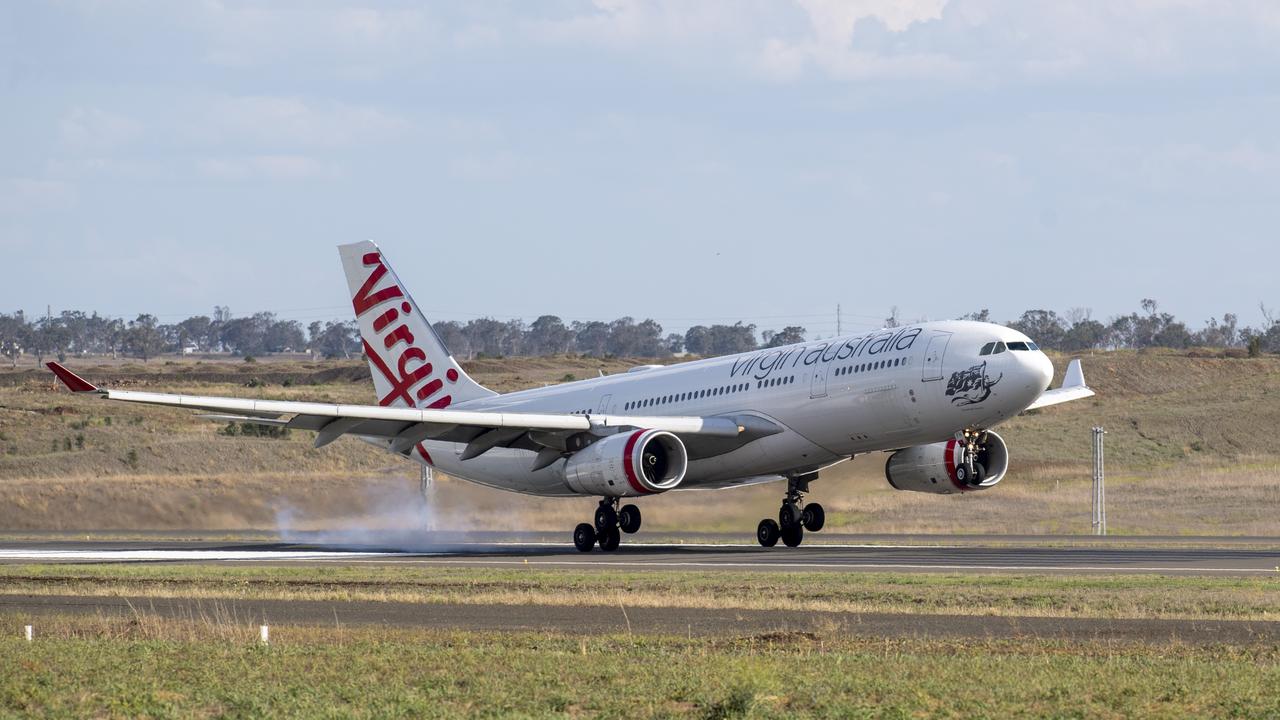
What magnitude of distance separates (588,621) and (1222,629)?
7.95 m

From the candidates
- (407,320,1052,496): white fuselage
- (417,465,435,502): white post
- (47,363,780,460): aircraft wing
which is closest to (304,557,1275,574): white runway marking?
(47,363,780,460): aircraft wing

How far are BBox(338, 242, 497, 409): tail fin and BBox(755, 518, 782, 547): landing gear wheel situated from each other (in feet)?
35.1

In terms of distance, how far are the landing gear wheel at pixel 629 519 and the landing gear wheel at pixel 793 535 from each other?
3.86 meters

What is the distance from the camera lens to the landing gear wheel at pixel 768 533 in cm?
4322

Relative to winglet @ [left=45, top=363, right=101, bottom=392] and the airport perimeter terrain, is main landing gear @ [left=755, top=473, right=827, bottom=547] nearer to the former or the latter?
the airport perimeter terrain

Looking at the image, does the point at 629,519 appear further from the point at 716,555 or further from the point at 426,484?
the point at 426,484

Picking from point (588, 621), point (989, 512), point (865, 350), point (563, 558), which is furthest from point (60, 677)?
point (989, 512)

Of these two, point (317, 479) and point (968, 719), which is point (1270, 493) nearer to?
point (317, 479)

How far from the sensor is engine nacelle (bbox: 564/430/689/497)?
39344 millimetres

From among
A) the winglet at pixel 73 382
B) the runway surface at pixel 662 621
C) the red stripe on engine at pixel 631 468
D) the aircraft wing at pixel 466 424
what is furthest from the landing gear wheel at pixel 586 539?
the runway surface at pixel 662 621

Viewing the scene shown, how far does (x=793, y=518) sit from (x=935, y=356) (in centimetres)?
714

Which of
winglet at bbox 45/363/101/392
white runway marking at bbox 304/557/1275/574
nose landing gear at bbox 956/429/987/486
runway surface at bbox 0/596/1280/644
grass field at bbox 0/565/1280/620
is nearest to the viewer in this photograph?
Answer: runway surface at bbox 0/596/1280/644

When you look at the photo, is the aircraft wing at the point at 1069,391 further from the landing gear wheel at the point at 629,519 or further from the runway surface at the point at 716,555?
the landing gear wheel at the point at 629,519

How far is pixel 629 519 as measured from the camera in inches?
1692
